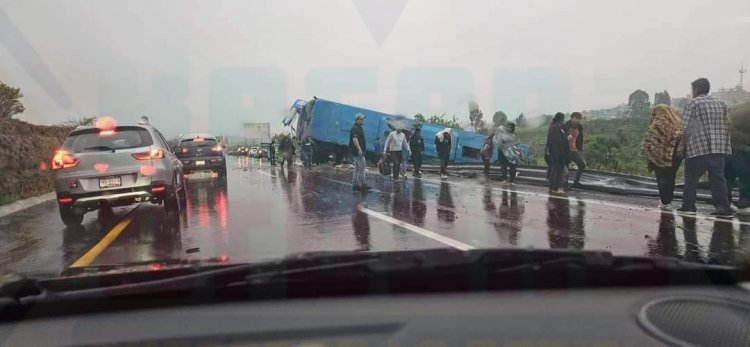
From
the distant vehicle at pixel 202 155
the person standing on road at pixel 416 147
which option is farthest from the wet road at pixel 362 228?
the distant vehicle at pixel 202 155

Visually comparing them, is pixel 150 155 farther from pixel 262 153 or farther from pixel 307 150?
pixel 262 153

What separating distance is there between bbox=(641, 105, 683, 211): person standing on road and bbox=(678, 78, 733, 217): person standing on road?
70 cm

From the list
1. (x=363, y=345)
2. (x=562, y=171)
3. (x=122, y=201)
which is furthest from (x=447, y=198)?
(x=363, y=345)

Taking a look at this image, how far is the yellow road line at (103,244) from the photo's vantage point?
5.88 m

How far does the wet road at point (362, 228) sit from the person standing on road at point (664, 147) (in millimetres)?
397

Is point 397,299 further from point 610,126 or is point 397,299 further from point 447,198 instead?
point 610,126

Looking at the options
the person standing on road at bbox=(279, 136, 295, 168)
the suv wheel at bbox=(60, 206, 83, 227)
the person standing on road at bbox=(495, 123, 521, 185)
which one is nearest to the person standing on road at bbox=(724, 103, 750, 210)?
the person standing on road at bbox=(495, 123, 521, 185)

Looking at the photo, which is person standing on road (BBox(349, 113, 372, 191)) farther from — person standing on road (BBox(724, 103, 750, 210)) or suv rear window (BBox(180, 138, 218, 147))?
suv rear window (BBox(180, 138, 218, 147))

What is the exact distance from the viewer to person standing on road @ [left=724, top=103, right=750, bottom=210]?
28.7 ft

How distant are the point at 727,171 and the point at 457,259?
7.90 m

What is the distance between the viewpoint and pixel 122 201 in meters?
8.58

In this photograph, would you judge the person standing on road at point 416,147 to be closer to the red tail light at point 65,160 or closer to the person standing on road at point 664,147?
the person standing on road at point 664,147

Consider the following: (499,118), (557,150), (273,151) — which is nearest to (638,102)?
(557,150)

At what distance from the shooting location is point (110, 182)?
8.34 metres
